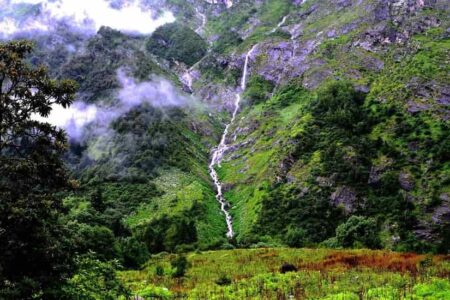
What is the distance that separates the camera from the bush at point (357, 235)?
90.3 meters

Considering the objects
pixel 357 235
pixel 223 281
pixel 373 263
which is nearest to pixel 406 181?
pixel 357 235

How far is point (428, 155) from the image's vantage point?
165 meters

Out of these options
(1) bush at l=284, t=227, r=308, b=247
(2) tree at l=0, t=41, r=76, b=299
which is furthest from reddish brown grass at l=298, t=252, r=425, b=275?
(1) bush at l=284, t=227, r=308, b=247

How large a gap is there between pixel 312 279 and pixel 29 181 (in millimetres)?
23590

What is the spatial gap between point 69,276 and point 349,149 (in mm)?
165608

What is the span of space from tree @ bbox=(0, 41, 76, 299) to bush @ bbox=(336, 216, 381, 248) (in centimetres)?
7026

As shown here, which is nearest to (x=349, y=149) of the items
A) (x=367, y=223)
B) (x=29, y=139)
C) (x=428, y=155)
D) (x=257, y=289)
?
(x=428, y=155)

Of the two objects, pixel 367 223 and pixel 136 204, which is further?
pixel 136 204

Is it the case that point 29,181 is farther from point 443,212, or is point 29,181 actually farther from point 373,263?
point 443,212

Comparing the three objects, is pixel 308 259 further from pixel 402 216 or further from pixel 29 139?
pixel 402 216

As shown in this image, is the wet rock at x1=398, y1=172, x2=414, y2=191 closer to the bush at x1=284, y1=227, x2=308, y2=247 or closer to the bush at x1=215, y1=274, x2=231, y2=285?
the bush at x1=284, y1=227, x2=308, y2=247

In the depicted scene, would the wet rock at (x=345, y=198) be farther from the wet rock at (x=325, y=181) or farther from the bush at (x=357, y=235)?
the bush at (x=357, y=235)

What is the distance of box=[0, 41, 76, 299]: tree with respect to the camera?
77.8ft

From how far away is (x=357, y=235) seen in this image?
9656 cm
